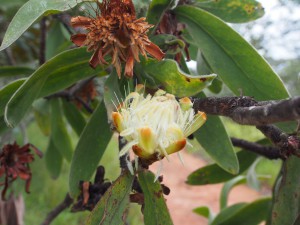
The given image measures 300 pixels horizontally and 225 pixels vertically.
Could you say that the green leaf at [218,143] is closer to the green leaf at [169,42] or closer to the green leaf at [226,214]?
the green leaf at [169,42]

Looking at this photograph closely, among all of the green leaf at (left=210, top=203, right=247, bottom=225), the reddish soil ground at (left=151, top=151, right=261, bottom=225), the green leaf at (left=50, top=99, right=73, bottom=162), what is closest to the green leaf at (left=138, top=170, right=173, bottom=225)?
the green leaf at (left=210, top=203, right=247, bottom=225)

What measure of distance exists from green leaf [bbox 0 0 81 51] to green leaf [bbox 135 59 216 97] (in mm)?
105

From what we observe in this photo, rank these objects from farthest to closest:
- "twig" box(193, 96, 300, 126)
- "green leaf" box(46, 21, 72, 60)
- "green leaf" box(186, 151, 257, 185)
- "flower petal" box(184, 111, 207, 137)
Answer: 1. "green leaf" box(46, 21, 72, 60)
2. "green leaf" box(186, 151, 257, 185)
3. "flower petal" box(184, 111, 207, 137)
4. "twig" box(193, 96, 300, 126)

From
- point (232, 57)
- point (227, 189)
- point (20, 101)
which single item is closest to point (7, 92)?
point (20, 101)

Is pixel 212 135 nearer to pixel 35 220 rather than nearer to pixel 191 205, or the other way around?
pixel 35 220

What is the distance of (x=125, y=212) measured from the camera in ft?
1.48

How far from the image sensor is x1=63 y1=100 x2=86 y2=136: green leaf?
3.13 ft

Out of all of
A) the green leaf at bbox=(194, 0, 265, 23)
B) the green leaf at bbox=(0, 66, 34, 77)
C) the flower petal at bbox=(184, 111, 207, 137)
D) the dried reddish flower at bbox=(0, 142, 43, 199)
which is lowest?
the dried reddish flower at bbox=(0, 142, 43, 199)

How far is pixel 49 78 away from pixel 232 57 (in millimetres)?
Answer: 239

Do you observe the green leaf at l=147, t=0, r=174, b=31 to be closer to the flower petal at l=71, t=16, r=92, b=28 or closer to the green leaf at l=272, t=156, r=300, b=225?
the flower petal at l=71, t=16, r=92, b=28

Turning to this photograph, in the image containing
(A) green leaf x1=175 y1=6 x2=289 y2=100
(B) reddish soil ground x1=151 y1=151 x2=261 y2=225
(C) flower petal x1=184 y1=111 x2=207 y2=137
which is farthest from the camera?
(B) reddish soil ground x1=151 y1=151 x2=261 y2=225

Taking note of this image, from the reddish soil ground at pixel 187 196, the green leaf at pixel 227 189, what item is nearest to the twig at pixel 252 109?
the green leaf at pixel 227 189

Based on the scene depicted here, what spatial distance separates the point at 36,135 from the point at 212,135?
242 centimetres

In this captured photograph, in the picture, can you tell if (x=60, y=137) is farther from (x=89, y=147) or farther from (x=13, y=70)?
(x=89, y=147)
